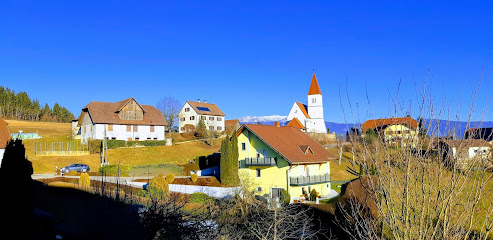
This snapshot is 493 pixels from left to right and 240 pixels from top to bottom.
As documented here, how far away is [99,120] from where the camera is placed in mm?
49125

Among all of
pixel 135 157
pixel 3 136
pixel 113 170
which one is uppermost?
pixel 3 136

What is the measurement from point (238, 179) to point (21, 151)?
963 inches

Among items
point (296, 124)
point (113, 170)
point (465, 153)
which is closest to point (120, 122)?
point (113, 170)

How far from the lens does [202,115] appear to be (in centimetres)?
7194

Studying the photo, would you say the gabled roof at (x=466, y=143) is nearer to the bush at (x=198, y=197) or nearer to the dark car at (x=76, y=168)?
Result: the bush at (x=198, y=197)

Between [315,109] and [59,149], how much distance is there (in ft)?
189

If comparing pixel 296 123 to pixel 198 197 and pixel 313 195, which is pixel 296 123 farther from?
pixel 198 197

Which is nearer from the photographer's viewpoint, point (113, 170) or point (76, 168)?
point (113, 170)

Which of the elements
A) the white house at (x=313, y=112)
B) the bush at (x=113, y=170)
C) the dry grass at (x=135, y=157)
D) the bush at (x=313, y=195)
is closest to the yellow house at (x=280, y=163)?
the bush at (x=313, y=195)

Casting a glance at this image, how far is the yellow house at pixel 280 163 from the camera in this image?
31203 mm

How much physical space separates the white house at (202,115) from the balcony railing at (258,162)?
3741cm

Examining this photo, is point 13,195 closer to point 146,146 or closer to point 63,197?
point 63,197

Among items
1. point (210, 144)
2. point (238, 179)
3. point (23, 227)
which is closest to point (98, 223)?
point (23, 227)

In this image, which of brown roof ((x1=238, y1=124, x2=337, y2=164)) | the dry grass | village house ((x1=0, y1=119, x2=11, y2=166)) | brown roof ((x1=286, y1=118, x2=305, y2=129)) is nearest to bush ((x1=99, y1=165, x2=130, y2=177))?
the dry grass
